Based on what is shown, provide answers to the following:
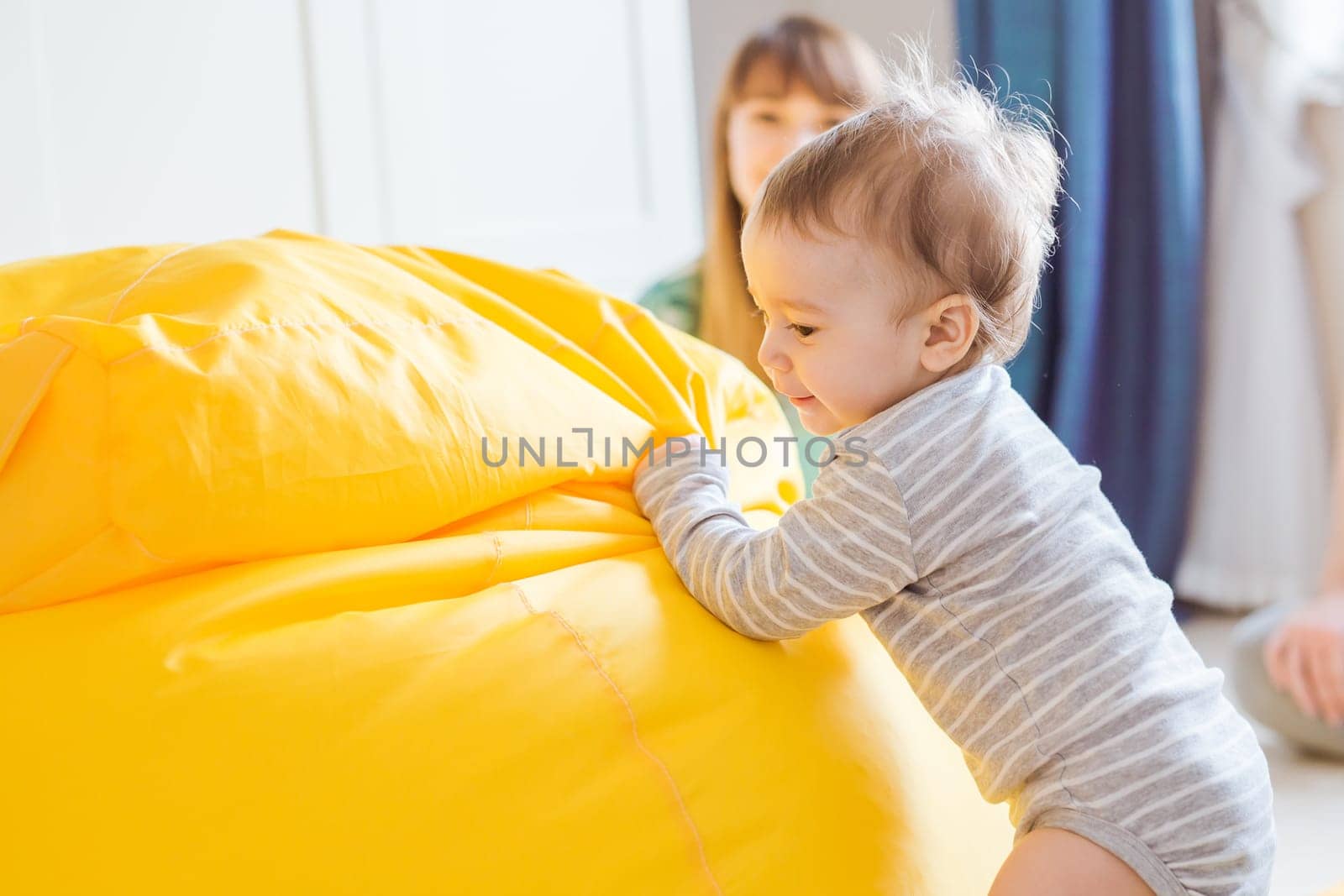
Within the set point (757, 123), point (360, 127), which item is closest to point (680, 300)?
point (757, 123)

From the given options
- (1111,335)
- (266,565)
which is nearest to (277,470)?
(266,565)

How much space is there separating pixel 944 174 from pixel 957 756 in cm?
44

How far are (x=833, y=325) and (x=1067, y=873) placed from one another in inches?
14.9

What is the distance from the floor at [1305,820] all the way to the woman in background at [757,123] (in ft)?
2.41

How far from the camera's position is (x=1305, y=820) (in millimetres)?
1460

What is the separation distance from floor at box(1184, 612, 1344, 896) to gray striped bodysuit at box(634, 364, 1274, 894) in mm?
555

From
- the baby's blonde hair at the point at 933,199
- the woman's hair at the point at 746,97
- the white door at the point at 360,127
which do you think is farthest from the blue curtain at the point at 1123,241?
the baby's blonde hair at the point at 933,199

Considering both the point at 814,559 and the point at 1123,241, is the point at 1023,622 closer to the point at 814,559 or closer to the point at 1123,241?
the point at 814,559

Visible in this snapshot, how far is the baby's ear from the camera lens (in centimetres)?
85

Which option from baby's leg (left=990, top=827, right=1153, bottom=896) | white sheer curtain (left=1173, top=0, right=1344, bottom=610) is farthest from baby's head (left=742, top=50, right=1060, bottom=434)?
white sheer curtain (left=1173, top=0, right=1344, bottom=610)

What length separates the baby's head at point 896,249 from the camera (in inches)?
32.7

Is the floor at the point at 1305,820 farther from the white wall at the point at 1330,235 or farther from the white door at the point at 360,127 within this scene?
the white door at the point at 360,127

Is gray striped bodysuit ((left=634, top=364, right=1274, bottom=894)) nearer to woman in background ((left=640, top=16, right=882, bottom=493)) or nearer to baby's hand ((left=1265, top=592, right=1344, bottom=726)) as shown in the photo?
baby's hand ((left=1265, top=592, right=1344, bottom=726))

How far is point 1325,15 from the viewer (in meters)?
2.19
